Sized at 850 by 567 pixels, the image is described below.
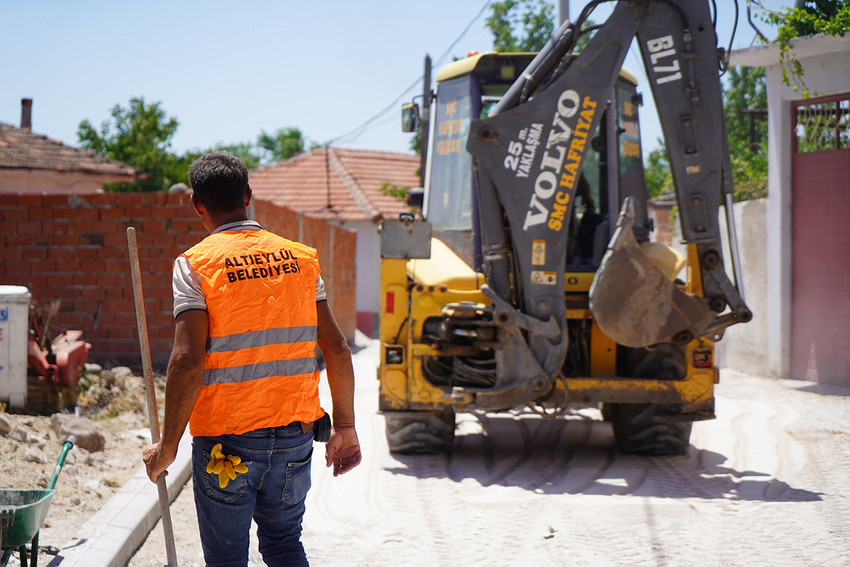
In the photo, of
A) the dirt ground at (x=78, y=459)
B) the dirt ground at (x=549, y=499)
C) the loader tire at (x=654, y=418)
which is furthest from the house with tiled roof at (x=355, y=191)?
the loader tire at (x=654, y=418)

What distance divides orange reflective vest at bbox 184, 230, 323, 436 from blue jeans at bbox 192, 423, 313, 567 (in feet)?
0.18

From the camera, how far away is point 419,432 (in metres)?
6.97

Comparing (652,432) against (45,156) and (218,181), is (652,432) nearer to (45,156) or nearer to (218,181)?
(218,181)

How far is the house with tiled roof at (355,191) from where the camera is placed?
76.6 ft

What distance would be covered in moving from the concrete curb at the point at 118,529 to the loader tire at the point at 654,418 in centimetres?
349

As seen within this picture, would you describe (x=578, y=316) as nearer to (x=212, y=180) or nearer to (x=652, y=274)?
(x=652, y=274)

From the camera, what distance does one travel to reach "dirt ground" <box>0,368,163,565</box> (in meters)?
4.84

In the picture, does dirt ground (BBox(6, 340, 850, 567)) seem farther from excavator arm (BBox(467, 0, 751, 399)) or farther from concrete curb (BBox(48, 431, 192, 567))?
excavator arm (BBox(467, 0, 751, 399))

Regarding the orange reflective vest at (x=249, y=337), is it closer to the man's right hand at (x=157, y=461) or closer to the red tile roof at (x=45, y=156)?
the man's right hand at (x=157, y=461)

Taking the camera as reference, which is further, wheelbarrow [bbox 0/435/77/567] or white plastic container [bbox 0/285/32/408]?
white plastic container [bbox 0/285/32/408]

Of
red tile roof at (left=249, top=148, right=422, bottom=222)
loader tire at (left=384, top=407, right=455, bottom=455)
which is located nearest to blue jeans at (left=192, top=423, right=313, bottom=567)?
loader tire at (left=384, top=407, right=455, bottom=455)

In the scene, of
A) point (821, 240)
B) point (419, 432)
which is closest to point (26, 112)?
point (821, 240)

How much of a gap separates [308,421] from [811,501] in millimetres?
3947

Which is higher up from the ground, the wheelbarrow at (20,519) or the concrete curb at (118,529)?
the wheelbarrow at (20,519)
